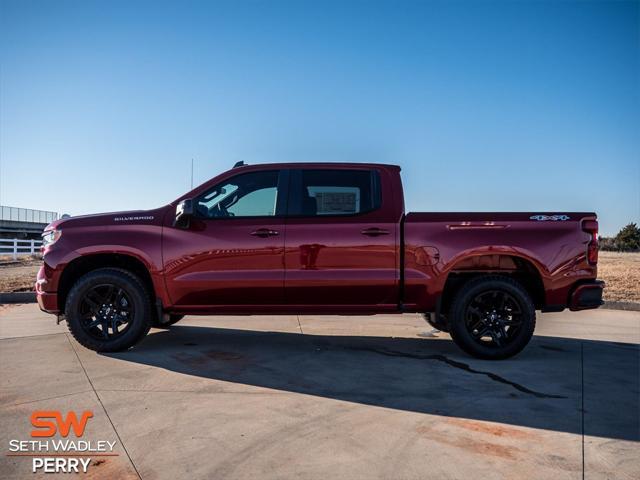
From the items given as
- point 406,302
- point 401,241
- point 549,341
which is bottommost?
point 549,341

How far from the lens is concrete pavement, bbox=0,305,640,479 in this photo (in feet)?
9.07

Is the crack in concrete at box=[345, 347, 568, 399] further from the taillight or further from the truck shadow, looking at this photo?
the taillight

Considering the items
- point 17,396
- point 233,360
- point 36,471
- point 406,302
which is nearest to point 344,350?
point 406,302

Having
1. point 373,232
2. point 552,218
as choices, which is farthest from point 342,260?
point 552,218

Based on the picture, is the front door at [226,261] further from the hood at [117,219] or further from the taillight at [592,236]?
the taillight at [592,236]

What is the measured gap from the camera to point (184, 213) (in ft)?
17.1

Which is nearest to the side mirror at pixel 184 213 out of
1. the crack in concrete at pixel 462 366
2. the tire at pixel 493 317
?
the crack in concrete at pixel 462 366

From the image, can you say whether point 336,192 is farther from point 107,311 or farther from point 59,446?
point 59,446

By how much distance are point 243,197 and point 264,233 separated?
54 centimetres

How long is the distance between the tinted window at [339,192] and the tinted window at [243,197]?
357 millimetres

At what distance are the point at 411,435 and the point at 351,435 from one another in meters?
0.36

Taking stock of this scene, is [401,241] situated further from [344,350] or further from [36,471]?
[36,471]

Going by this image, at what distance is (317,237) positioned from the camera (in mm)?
5367

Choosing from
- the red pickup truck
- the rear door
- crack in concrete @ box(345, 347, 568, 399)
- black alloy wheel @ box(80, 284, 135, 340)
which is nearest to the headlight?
the red pickup truck
